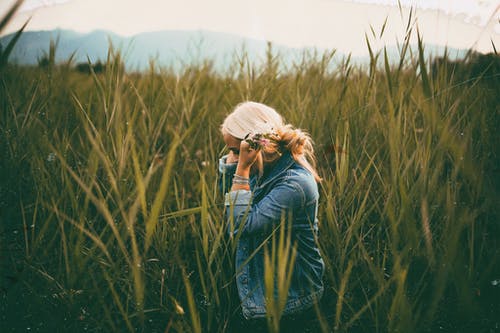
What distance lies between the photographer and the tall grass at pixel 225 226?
0.89 meters

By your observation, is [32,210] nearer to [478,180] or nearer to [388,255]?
[388,255]

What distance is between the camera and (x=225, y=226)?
1.24 meters

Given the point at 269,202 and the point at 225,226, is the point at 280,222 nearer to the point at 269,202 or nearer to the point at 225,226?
the point at 269,202

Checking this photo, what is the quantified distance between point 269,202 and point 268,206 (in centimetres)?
Result: 1

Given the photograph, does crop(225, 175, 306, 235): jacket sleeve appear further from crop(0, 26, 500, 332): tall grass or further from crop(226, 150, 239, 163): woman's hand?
crop(226, 150, 239, 163): woman's hand

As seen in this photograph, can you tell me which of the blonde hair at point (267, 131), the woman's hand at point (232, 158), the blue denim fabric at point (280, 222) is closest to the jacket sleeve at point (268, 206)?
the blue denim fabric at point (280, 222)

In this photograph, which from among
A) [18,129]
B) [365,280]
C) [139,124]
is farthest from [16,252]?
[365,280]

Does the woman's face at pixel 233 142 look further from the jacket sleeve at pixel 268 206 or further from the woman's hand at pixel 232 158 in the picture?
the jacket sleeve at pixel 268 206

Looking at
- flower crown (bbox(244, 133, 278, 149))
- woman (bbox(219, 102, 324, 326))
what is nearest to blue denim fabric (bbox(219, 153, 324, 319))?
woman (bbox(219, 102, 324, 326))

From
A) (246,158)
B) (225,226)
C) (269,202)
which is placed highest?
(246,158)

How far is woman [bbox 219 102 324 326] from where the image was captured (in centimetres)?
117

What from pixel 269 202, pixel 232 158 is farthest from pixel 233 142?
pixel 269 202

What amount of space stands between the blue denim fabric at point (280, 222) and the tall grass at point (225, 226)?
2.0 inches

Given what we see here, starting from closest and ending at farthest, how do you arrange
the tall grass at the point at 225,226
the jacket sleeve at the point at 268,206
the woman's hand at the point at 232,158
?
the tall grass at the point at 225,226 → the jacket sleeve at the point at 268,206 → the woman's hand at the point at 232,158
